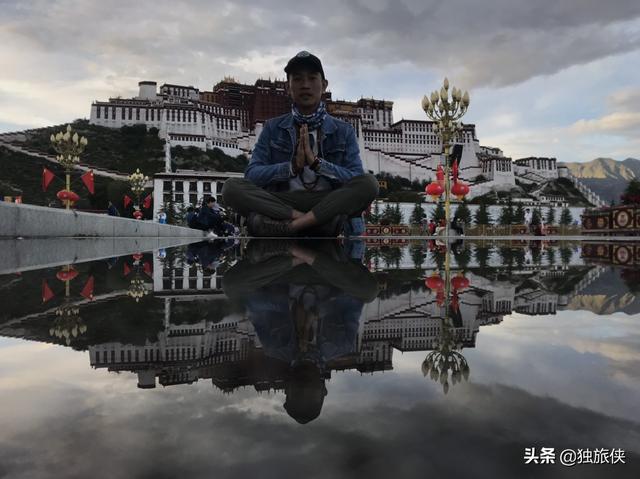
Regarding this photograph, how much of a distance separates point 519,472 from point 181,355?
44 centimetres

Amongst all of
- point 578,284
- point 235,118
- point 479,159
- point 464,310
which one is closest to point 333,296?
point 464,310

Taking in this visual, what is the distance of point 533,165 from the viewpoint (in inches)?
2731

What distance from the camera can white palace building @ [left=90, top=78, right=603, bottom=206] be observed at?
178 ft

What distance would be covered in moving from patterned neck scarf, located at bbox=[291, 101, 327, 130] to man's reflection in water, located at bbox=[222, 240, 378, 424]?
7.22ft

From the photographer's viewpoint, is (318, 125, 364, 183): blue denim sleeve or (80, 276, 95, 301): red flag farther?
(318, 125, 364, 183): blue denim sleeve

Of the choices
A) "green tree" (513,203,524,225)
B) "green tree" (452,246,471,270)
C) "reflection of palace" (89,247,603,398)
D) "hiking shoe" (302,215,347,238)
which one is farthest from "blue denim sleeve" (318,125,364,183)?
"green tree" (513,203,524,225)

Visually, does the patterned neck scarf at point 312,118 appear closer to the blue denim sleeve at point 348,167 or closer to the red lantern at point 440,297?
the blue denim sleeve at point 348,167

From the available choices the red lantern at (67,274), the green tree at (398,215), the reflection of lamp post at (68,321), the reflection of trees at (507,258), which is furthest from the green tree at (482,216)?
the reflection of lamp post at (68,321)

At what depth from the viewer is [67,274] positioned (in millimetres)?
1834

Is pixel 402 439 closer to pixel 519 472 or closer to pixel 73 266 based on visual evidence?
pixel 519 472

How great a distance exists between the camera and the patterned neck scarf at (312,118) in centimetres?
366

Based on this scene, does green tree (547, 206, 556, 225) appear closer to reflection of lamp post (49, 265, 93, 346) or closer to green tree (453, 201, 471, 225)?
green tree (453, 201, 471, 225)

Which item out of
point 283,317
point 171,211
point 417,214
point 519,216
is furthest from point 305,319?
point 519,216

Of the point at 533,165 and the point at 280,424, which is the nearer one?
the point at 280,424
